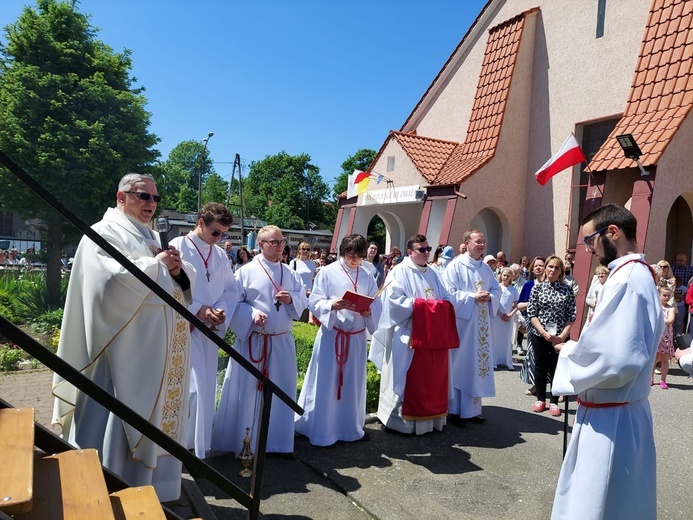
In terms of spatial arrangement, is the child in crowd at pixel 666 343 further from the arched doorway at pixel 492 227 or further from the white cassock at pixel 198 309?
the arched doorway at pixel 492 227

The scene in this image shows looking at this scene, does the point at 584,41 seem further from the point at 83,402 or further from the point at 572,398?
the point at 83,402

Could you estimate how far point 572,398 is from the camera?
281 inches

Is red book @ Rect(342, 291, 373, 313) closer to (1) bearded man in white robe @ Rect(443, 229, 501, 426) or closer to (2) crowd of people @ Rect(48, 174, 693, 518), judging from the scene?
(2) crowd of people @ Rect(48, 174, 693, 518)

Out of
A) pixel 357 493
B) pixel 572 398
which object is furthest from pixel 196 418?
pixel 572 398

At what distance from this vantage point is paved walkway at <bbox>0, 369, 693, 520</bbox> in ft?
12.9

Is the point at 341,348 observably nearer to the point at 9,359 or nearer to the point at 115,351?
the point at 115,351

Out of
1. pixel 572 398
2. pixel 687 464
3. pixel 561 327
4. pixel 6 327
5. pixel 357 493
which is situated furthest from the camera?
pixel 572 398

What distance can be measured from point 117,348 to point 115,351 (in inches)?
0.8

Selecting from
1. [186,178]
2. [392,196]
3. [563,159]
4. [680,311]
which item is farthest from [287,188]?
[680,311]

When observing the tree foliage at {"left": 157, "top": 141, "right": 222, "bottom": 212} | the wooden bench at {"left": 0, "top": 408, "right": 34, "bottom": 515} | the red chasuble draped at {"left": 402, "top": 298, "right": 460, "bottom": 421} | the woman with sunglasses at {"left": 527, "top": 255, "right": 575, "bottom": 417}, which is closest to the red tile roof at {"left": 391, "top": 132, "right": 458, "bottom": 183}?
the woman with sunglasses at {"left": 527, "top": 255, "right": 575, "bottom": 417}

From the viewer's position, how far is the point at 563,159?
39.1ft

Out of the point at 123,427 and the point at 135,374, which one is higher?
the point at 135,374

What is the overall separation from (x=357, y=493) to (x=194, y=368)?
5.38ft

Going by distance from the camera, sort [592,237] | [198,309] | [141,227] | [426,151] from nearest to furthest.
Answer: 1. [592,237]
2. [141,227]
3. [198,309]
4. [426,151]
